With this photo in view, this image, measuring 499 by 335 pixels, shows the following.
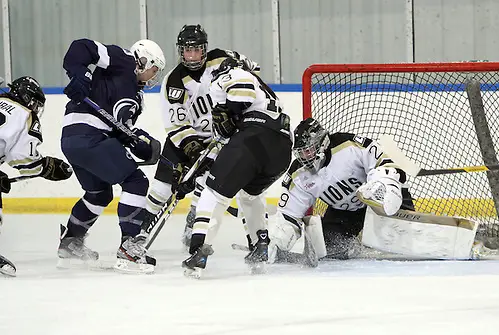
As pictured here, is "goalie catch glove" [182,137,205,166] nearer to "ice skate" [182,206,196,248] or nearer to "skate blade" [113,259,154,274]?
"ice skate" [182,206,196,248]

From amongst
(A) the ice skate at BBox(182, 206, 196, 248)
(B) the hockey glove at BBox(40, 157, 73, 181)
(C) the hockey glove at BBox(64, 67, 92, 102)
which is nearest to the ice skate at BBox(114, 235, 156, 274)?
(B) the hockey glove at BBox(40, 157, 73, 181)

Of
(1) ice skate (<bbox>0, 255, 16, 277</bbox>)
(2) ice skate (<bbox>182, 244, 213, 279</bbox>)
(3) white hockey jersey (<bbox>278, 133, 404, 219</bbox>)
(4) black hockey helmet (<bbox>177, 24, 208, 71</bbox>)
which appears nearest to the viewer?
(2) ice skate (<bbox>182, 244, 213, 279</bbox>)

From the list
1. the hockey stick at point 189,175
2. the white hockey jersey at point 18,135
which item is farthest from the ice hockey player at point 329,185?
the white hockey jersey at point 18,135

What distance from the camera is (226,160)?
383cm

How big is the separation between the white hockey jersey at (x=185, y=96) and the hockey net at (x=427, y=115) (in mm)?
501

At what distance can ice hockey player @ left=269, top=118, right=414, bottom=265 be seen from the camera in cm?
407

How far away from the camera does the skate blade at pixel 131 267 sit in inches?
159

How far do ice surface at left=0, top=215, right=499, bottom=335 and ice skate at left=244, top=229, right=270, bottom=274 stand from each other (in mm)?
50

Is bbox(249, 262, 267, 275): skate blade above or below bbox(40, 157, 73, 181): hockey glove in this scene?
below

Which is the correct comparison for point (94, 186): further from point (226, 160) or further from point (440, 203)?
point (440, 203)

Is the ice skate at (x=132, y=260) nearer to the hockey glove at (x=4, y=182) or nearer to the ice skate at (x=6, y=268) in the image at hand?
the ice skate at (x=6, y=268)

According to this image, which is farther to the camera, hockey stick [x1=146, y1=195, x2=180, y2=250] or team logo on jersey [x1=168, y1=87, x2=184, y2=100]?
team logo on jersey [x1=168, y1=87, x2=184, y2=100]

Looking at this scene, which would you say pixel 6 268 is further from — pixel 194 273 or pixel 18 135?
pixel 194 273

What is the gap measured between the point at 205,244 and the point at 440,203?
1895 millimetres
